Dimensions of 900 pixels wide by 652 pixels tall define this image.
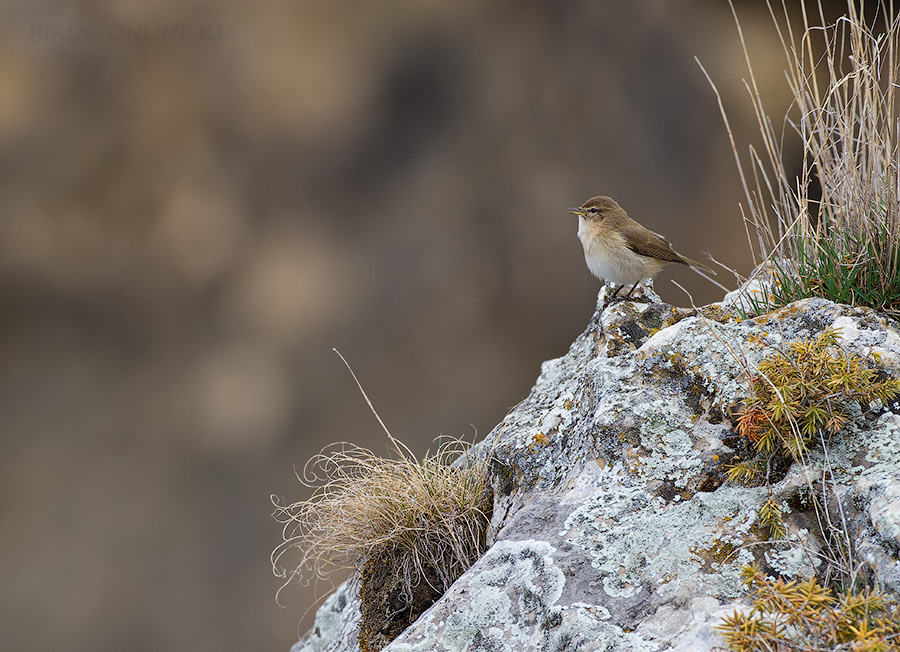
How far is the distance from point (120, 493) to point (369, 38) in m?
6.36

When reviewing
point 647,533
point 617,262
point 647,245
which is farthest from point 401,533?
point 647,245

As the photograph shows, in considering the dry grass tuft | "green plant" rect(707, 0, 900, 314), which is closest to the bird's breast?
"green plant" rect(707, 0, 900, 314)

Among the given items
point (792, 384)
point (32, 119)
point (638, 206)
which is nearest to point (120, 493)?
point (32, 119)

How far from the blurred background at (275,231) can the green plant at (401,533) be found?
7.30 meters

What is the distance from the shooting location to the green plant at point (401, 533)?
8.51ft

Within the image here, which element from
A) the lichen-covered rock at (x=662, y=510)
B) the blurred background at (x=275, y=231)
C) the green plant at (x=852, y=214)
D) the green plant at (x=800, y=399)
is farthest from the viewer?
the blurred background at (x=275, y=231)

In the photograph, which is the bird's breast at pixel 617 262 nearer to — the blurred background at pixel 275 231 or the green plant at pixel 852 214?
the green plant at pixel 852 214

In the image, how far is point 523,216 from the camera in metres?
10.8

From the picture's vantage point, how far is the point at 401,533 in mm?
2637

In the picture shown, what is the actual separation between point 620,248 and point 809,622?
2.20m

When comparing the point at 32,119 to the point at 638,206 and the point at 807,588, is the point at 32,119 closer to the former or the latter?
the point at 638,206

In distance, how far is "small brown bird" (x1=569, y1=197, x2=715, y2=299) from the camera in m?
3.46

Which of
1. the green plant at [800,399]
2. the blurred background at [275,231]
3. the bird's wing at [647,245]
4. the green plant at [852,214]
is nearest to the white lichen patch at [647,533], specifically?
the green plant at [800,399]

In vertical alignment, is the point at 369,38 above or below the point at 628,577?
above
